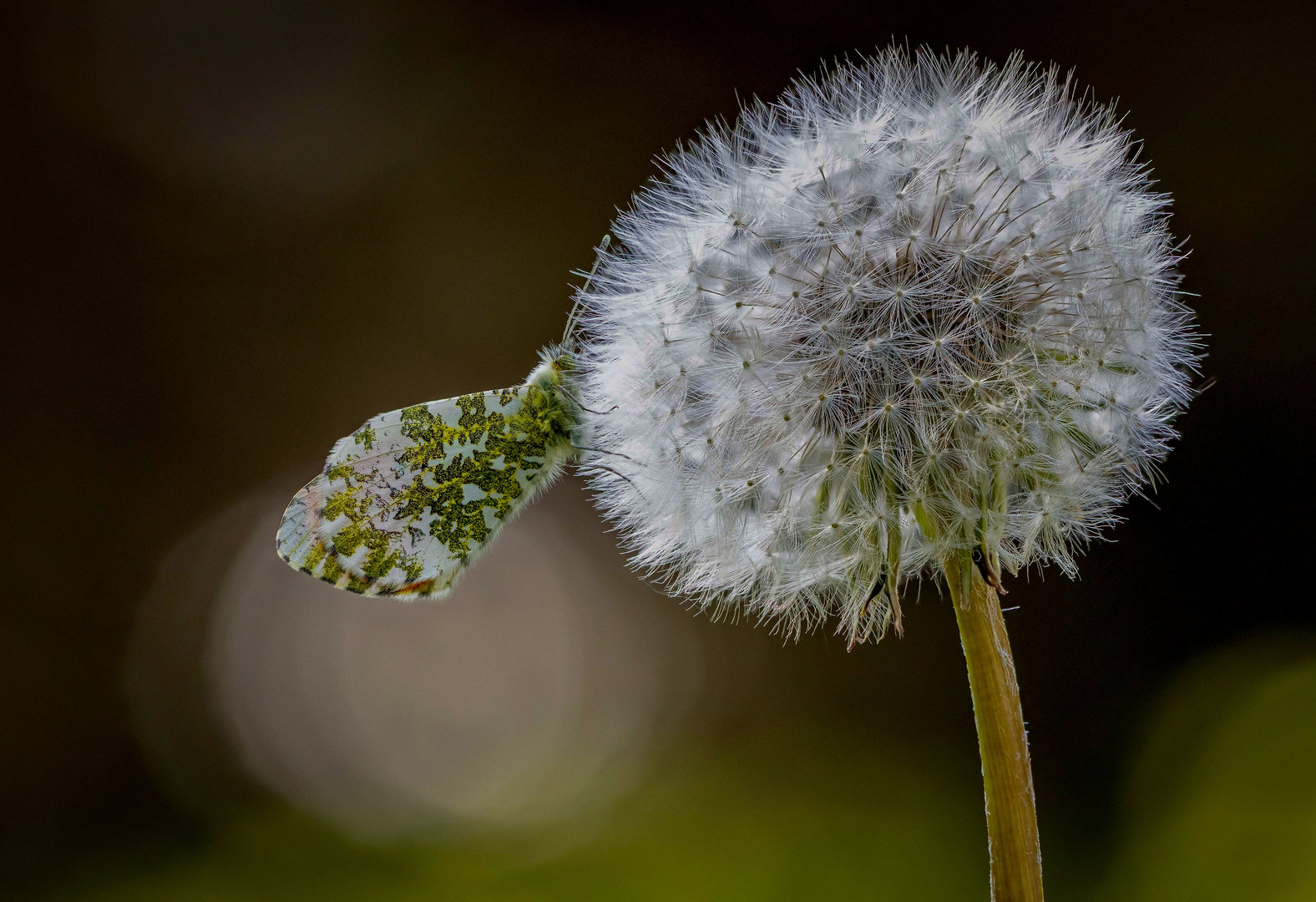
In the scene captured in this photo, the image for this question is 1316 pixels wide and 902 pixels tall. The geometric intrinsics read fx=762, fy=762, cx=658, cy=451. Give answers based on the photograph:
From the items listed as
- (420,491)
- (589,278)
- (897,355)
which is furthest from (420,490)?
(897,355)

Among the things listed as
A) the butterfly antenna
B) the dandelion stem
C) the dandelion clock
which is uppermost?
the butterfly antenna

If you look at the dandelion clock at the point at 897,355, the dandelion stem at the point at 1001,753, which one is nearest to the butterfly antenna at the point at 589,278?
the dandelion clock at the point at 897,355

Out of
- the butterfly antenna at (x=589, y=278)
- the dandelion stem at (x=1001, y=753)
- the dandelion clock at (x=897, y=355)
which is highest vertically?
the butterfly antenna at (x=589, y=278)

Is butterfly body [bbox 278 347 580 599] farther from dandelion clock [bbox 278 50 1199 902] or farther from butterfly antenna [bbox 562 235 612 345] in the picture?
dandelion clock [bbox 278 50 1199 902]

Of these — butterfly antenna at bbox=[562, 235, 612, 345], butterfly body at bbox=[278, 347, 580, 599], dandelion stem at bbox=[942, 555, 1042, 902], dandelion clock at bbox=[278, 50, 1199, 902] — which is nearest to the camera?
dandelion stem at bbox=[942, 555, 1042, 902]

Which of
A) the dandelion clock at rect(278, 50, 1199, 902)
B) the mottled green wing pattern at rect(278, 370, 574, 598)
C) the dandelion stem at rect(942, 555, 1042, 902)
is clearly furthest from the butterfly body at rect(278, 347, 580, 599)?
the dandelion stem at rect(942, 555, 1042, 902)

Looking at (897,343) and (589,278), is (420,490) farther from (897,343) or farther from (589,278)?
(897,343)

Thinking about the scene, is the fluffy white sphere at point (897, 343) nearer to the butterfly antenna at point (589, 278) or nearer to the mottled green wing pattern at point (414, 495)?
the butterfly antenna at point (589, 278)

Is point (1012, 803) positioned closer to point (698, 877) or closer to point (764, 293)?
point (764, 293)
